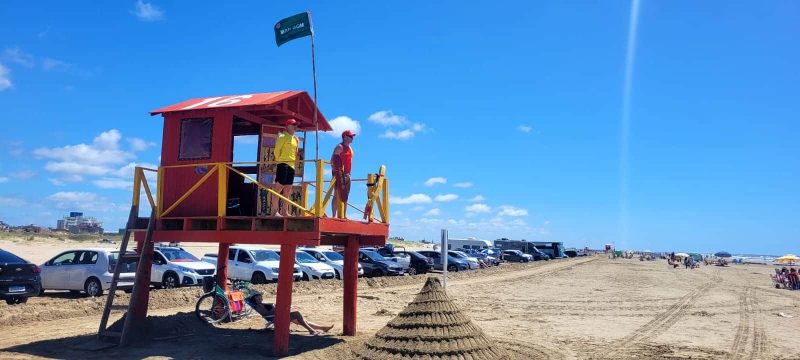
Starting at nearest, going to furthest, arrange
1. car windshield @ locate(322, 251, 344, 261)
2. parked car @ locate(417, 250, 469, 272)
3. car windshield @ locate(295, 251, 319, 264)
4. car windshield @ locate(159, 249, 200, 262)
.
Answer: car windshield @ locate(159, 249, 200, 262)
car windshield @ locate(295, 251, 319, 264)
car windshield @ locate(322, 251, 344, 261)
parked car @ locate(417, 250, 469, 272)

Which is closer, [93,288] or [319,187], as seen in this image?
[319,187]

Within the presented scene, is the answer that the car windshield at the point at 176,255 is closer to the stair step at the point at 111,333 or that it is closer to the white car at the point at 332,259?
the white car at the point at 332,259

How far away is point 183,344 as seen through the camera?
421 inches

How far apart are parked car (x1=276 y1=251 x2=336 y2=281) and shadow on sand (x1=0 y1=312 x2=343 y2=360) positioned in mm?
12757

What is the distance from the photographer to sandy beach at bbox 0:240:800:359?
34.4 ft

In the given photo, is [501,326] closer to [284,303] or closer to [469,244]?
[284,303]

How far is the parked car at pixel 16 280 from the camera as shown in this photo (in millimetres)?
14367

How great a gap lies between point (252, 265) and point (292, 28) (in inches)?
531

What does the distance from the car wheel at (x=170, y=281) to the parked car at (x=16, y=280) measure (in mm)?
4985

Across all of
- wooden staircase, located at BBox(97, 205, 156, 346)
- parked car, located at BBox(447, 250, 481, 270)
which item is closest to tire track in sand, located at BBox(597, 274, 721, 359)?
wooden staircase, located at BBox(97, 205, 156, 346)

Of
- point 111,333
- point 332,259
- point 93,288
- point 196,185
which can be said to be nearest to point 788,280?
point 332,259

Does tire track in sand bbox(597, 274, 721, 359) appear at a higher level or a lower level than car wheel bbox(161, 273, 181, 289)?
lower

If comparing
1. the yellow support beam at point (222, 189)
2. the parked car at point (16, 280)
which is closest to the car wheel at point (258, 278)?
the parked car at point (16, 280)

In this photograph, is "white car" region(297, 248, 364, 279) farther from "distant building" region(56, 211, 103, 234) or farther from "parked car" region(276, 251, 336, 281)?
"distant building" region(56, 211, 103, 234)
